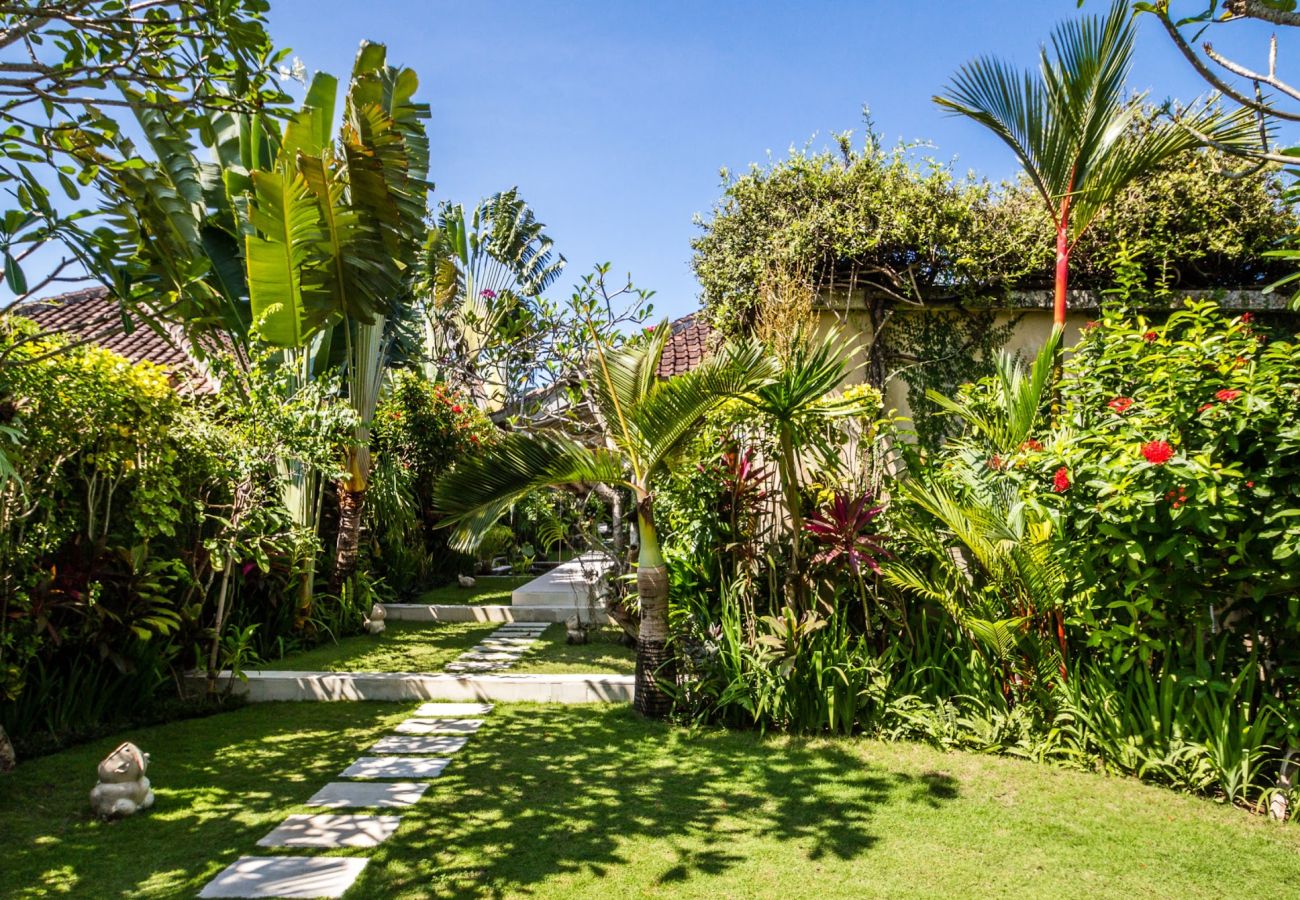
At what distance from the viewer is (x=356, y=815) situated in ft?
14.2

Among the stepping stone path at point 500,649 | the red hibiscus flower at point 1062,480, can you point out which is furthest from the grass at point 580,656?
the red hibiscus flower at point 1062,480

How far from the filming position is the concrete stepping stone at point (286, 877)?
11.3 ft

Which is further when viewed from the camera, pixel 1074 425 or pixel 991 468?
pixel 991 468

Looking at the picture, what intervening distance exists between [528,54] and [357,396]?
14.3ft

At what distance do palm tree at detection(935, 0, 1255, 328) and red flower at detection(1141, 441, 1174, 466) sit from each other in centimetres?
218

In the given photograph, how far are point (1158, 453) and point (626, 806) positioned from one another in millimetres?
3496

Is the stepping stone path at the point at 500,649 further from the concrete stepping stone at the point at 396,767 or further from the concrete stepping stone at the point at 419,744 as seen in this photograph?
the concrete stepping stone at the point at 396,767

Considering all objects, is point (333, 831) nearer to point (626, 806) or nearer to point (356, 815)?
point (356, 815)

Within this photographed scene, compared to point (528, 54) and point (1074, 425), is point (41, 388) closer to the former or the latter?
point (528, 54)

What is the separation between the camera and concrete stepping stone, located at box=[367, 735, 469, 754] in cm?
541

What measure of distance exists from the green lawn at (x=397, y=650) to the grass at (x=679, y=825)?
81.1 inches

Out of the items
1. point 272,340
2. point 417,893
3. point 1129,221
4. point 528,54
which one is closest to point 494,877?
point 417,893

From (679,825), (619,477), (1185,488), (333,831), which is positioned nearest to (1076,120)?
(1185,488)

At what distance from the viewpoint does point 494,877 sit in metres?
3.59
